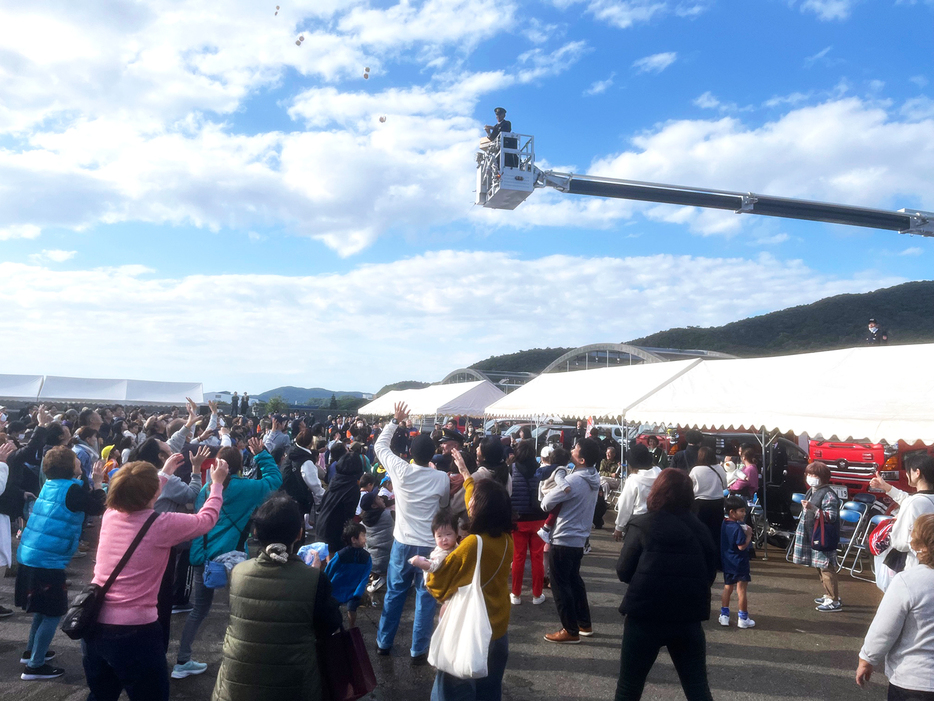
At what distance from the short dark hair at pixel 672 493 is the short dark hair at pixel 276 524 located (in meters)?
1.83

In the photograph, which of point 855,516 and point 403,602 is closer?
point 403,602

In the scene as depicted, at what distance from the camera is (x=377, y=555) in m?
5.84

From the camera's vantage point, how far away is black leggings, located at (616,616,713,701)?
3070mm

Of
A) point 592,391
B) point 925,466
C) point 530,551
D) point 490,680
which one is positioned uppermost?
point 592,391

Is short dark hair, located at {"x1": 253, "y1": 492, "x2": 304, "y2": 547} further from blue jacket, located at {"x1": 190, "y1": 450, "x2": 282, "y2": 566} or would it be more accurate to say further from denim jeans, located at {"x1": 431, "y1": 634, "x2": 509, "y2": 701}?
blue jacket, located at {"x1": 190, "y1": 450, "x2": 282, "y2": 566}

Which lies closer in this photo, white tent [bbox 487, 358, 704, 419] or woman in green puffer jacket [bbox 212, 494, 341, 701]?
woman in green puffer jacket [bbox 212, 494, 341, 701]

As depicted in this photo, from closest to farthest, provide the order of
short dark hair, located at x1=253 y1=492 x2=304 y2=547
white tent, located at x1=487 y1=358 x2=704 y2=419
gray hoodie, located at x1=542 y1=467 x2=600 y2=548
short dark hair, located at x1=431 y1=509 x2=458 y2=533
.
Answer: short dark hair, located at x1=253 y1=492 x2=304 y2=547, short dark hair, located at x1=431 y1=509 x2=458 y2=533, gray hoodie, located at x1=542 y1=467 x2=600 y2=548, white tent, located at x1=487 y1=358 x2=704 y2=419

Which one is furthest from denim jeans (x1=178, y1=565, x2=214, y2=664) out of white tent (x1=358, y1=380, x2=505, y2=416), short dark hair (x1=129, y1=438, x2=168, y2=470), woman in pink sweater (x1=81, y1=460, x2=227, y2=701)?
white tent (x1=358, y1=380, x2=505, y2=416)

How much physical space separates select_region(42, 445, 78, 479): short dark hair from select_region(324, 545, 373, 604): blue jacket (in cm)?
180

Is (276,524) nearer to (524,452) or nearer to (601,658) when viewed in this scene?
(601,658)

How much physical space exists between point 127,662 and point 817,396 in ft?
24.8

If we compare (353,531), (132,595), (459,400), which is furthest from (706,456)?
(459,400)

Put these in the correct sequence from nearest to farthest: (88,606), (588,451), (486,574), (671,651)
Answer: (88,606) < (486,574) < (671,651) < (588,451)

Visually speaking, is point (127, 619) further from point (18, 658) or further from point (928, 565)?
point (928, 565)
